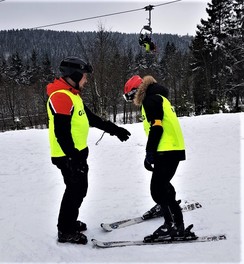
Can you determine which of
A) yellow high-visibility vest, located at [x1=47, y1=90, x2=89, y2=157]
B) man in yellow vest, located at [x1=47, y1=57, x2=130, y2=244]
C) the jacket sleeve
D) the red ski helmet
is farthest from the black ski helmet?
the jacket sleeve

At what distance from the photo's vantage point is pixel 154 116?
3.48 m

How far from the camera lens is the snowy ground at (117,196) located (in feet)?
11.5

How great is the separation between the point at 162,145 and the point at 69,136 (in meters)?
1.01

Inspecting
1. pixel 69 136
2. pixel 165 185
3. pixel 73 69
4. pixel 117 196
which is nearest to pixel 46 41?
pixel 117 196

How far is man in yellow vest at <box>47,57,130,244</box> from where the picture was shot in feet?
11.0

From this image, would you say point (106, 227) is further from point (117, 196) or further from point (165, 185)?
point (117, 196)

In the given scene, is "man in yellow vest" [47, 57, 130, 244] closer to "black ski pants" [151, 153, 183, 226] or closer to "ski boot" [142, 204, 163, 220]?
"black ski pants" [151, 153, 183, 226]

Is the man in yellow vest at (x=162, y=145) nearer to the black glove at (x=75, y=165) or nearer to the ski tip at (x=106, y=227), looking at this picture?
the ski tip at (x=106, y=227)

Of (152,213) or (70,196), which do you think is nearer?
(70,196)

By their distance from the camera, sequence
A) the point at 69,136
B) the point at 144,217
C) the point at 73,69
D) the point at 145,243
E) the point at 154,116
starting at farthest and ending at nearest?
the point at 144,217 < the point at 145,243 < the point at 73,69 < the point at 154,116 < the point at 69,136

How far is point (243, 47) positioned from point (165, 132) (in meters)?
33.0

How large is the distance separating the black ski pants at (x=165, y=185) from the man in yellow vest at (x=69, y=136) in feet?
2.63

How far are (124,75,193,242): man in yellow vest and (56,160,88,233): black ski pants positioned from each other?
0.76m

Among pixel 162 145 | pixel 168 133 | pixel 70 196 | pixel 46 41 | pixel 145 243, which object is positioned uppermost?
pixel 46 41
